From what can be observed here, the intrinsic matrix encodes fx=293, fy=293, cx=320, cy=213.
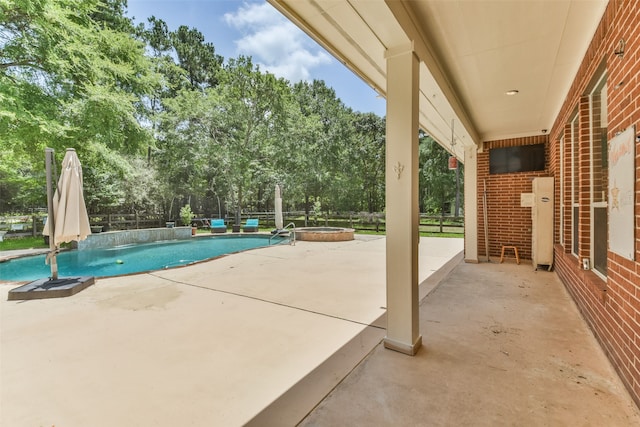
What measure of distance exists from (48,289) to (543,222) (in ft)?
25.7

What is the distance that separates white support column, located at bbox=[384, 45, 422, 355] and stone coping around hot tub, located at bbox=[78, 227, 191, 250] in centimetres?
965

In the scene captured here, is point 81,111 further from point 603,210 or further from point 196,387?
point 603,210

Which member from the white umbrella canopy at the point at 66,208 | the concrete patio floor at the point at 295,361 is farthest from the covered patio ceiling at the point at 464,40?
the white umbrella canopy at the point at 66,208

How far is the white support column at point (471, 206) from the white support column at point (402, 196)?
462 centimetres

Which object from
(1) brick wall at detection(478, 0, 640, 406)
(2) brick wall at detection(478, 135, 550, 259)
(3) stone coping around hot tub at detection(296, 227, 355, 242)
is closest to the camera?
(1) brick wall at detection(478, 0, 640, 406)

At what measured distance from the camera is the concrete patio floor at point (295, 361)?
1.72 m

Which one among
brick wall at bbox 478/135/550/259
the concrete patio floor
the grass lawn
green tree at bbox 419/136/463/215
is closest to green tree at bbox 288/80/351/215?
green tree at bbox 419/136/463/215

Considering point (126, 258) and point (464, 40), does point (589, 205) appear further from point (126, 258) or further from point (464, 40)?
point (126, 258)

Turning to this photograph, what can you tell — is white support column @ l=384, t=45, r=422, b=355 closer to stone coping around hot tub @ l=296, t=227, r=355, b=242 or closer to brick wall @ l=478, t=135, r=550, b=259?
brick wall @ l=478, t=135, r=550, b=259

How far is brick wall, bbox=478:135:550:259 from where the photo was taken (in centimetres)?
619

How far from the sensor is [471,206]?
6449 millimetres

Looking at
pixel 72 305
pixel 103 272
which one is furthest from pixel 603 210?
pixel 103 272

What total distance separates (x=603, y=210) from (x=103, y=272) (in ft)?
28.4

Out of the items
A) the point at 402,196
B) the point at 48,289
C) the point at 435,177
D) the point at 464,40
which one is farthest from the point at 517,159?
the point at 435,177
